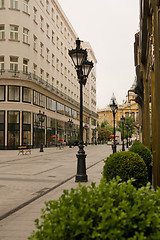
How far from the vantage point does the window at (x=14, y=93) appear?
35719 mm

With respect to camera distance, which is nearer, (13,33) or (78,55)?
(78,55)

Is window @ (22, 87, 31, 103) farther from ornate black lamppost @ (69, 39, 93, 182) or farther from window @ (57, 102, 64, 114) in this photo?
ornate black lamppost @ (69, 39, 93, 182)

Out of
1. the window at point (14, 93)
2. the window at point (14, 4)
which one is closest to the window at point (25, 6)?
the window at point (14, 4)

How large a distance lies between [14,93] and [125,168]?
32254 mm

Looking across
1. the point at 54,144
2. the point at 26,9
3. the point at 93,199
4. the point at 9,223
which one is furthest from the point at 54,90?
the point at 93,199

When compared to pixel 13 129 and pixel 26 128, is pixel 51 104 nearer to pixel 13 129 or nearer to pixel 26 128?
pixel 26 128

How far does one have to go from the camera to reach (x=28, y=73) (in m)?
37.7

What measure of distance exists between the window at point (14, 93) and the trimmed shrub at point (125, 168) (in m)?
31.8

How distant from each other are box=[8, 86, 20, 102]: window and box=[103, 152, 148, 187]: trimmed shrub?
3178 cm

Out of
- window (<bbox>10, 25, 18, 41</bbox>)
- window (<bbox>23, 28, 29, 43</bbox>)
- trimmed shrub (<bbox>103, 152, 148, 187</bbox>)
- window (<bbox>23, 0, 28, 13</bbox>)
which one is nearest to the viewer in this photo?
trimmed shrub (<bbox>103, 152, 148, 187</bbox>)

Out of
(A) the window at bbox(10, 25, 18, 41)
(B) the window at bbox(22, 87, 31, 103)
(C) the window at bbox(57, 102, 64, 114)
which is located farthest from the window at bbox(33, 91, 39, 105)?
(C) the window at bbox(57, 102, 64, 114)

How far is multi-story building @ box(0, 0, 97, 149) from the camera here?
35656 mm

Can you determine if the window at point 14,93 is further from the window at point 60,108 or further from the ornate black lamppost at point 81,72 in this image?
the ornate black lamppost at point 81,72

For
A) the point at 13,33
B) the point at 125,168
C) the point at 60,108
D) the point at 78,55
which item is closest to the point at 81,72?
the point at 78,55
